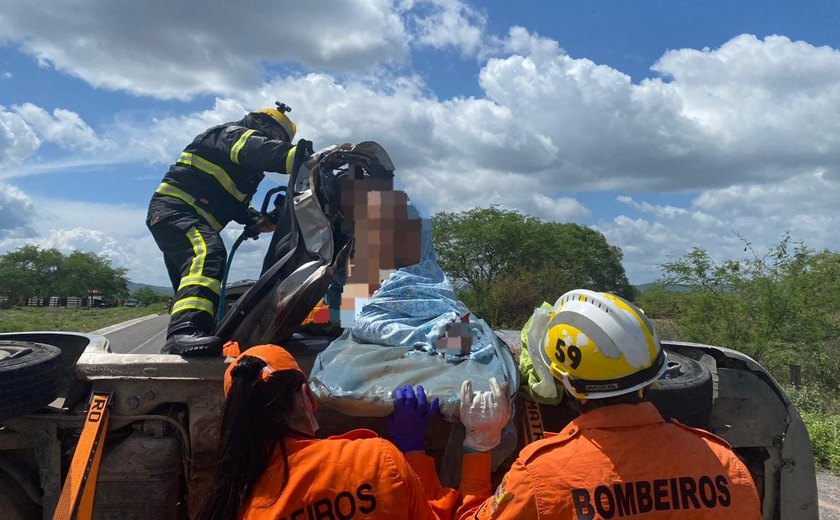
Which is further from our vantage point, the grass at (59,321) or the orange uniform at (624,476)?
the grass at (59,321)

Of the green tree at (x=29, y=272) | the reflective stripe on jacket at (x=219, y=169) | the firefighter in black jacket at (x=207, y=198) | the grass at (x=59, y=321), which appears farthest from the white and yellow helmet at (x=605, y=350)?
the green tree at (x=29, y=272)

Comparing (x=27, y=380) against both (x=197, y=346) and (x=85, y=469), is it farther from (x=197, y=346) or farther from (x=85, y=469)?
(x=197, y=346)

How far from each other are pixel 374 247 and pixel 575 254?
2302cm

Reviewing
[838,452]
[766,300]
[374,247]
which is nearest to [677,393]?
[374,247]

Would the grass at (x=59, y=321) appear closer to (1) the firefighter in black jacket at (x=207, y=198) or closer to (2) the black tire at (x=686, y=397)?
(1) the firefighter in black jacket at (x=207, y=198)

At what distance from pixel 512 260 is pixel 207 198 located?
68.7ft

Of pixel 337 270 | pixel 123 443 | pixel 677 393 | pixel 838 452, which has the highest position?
pixel 337 270

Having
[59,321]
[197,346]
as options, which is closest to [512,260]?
[197,346]

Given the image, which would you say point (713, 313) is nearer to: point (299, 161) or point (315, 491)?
point (299, 161)

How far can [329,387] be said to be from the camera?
8.85 feet

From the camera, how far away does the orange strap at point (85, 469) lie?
273 centimetres

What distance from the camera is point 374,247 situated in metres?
3.60

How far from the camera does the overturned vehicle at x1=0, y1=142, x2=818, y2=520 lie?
282 cm

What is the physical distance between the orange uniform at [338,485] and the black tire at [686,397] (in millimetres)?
1561
